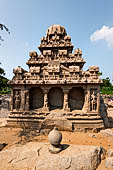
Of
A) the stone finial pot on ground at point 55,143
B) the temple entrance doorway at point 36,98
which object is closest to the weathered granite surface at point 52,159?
the stone finial pot on ground at point 55,143

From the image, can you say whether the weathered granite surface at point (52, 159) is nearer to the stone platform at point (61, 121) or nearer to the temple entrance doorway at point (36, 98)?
the stone platform at point (61, 121)

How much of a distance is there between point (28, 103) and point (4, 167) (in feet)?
23.1

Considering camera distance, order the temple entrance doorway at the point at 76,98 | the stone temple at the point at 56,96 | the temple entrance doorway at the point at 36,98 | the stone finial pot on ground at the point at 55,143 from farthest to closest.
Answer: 1. the temple entrance doorway at the point at 36,98
2. the temple entrance doorway at the point at 76,98
3. the stone temple at the point at 56,96
4. the stone finial pot on ground at the point at 55,143

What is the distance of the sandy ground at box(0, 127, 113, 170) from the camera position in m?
8.50

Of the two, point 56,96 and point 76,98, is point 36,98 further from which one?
point 76,98

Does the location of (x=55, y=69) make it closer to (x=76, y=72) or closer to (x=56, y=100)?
(x=76, y=72)

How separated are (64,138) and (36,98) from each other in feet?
18.8

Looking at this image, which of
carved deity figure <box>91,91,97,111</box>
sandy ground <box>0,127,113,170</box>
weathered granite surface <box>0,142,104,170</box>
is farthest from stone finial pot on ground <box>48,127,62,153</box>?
carved deity figure <box>91,91,97,111</box>

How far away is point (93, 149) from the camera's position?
553 centimetres

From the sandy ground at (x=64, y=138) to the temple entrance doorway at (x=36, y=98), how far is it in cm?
300

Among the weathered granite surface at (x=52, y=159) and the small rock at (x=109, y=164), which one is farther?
the weathered granite surface at (x=52, y=159)

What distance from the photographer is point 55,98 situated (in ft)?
42.0

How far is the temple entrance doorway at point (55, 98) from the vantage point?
1262 cm

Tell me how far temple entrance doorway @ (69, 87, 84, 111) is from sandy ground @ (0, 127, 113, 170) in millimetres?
2925
